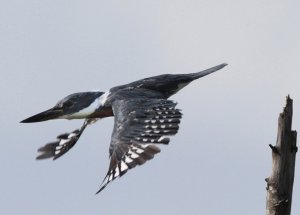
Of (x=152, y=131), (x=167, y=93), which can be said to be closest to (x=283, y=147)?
(x=152, y=131)

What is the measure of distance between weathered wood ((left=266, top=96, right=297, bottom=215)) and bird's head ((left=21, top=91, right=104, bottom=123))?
178 inches

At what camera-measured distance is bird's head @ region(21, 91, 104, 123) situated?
1136cm

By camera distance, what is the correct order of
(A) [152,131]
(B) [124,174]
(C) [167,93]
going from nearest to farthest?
(B) [124,174]
(A) [152,131]
(C) [167,93]

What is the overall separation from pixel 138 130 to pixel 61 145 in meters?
3.02

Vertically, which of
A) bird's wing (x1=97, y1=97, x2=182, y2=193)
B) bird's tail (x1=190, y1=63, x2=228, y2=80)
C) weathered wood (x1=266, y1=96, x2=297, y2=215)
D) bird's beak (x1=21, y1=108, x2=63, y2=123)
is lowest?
weathered wood (x1=266, y1=96, x2=297, y2=215)

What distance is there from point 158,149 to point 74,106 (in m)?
3.48

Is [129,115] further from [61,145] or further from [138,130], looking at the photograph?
[61,145]

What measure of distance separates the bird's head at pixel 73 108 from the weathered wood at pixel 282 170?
4534 millimetres

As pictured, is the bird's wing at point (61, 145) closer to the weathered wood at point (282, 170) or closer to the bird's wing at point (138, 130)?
the bird's wing at point (138, 130)

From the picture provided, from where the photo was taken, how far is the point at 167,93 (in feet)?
36.0

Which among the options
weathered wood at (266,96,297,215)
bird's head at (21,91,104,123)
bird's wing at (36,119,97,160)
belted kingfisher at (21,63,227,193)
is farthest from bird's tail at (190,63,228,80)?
weathered wood at (266,96,297,215)

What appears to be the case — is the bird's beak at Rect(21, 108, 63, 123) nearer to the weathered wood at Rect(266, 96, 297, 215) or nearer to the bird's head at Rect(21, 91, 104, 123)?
the bird's head at Rect(21, 91, 104, 123)

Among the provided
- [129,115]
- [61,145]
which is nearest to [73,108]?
[61,145]

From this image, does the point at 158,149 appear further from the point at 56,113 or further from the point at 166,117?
the point at 56,113
